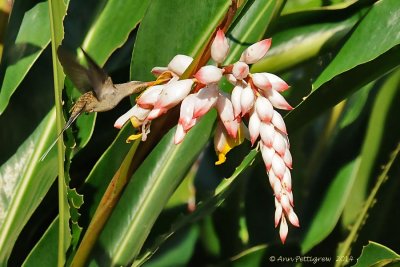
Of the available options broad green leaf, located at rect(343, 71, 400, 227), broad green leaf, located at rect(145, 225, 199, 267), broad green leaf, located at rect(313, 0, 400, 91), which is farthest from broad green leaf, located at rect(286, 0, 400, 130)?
broad green leaf, located at rect(145, 225, 199, 267)

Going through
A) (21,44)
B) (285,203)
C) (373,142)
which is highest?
(21,44)

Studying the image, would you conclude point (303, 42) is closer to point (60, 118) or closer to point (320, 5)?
point (320, 5)

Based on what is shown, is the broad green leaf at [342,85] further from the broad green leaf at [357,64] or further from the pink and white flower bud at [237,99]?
the pink and white flower bud at [237,99]

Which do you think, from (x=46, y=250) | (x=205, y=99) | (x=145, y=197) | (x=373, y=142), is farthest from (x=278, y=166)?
(x=373, y=142)

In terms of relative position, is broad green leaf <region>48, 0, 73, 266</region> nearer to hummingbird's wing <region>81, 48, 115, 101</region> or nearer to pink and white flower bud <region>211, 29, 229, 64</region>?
hummingbird's wing <region>81, 48, 115, 101</region>

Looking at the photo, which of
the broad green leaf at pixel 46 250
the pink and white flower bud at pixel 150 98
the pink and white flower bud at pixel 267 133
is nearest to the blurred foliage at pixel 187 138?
the broad green leaf at pixel 46 250
